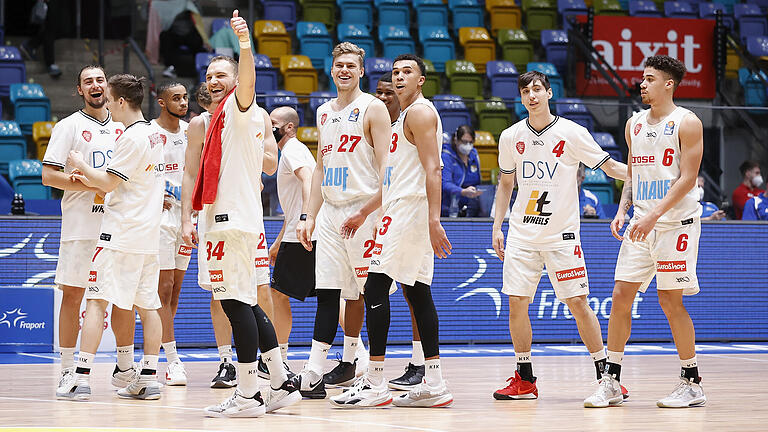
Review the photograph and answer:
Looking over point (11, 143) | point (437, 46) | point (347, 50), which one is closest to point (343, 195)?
point (347, 50)

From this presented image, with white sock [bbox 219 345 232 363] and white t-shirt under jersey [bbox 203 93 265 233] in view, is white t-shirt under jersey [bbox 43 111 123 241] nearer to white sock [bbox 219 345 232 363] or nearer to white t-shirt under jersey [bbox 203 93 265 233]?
white sock [bbox 219 345 232 363]

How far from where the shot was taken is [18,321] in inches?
404

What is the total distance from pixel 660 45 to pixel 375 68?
5233 mm

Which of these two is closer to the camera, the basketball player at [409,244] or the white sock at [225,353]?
the basketball player at [409,244]

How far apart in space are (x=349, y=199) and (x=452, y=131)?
5633mm

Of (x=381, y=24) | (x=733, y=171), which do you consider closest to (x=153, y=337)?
(x=733, y=171)

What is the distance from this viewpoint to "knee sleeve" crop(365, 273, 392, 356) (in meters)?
6.16

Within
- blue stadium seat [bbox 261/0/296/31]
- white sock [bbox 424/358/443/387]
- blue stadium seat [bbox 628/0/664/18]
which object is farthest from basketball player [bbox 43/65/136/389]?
blue stadium seat [bbox 628/0/664/18]

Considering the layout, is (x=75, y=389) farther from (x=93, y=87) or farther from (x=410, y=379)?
(x=410, y=379)

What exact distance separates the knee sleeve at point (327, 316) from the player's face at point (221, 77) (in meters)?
1.41

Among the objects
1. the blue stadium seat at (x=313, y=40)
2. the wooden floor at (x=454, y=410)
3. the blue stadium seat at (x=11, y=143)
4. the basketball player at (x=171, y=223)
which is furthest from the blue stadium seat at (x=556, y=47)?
the basketball player at (x=171, y=223)

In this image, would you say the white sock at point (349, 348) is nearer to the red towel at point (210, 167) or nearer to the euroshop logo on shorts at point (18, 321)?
the red towel at point (210, 167)

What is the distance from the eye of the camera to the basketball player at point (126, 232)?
6625 millimetres

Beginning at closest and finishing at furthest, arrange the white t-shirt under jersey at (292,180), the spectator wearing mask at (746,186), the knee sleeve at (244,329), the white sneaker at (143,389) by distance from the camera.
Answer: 1. the knee sleeve at (244,329)
2. the white sneaker at (143,389)
3. the white t-shirt under jersey at (292,180)
4. the spectator wearing mask at (746,186)
